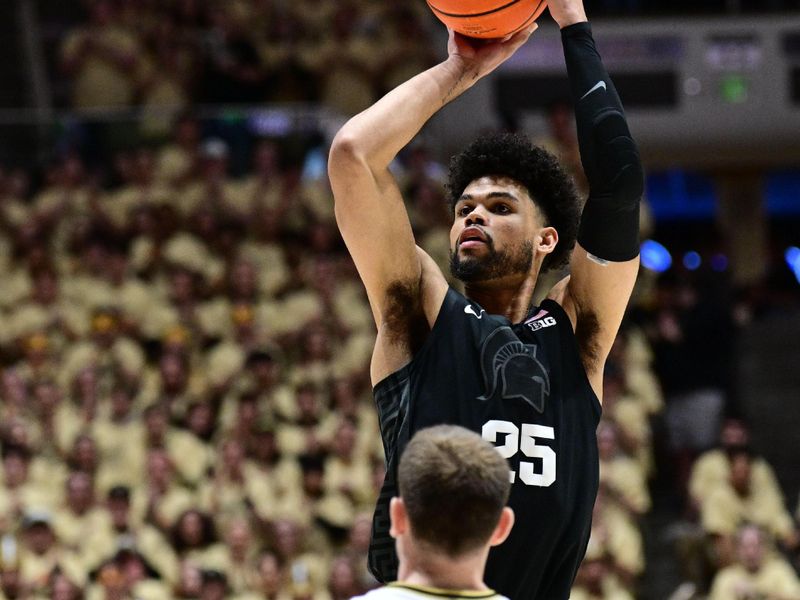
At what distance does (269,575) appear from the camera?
27.0 feet

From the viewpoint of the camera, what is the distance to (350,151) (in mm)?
2951

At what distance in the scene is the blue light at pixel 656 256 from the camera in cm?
1438

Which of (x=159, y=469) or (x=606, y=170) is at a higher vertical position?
(x=606, y=170)

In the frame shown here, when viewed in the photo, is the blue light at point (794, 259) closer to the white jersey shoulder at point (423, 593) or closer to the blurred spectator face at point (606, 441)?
the blurred spectator face at point (606, 441)

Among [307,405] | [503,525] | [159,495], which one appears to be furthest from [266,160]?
[503,525]

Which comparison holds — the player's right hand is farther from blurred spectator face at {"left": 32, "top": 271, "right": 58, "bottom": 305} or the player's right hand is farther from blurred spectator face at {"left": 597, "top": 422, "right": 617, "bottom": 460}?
blurred spectator face at {"left": 32, "top": 271, "right": 58, "bottom": 305}

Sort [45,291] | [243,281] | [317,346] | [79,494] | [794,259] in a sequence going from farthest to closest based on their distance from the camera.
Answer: [794,259]
[243,281]
[45,291]
[317,346]
[79,494]

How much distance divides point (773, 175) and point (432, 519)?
14039mm

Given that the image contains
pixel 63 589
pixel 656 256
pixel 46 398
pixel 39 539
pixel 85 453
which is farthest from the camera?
pixel 656 256

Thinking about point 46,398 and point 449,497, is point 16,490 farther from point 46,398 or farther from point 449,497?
point 449,497

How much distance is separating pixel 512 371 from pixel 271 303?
727 cm

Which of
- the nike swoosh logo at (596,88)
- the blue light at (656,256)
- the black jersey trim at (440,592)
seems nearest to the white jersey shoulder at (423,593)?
the black jersey trim at (440,592)

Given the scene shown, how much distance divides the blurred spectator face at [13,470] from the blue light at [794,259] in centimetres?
859

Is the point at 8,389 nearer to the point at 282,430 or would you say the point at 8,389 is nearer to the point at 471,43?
the point at 282,430
